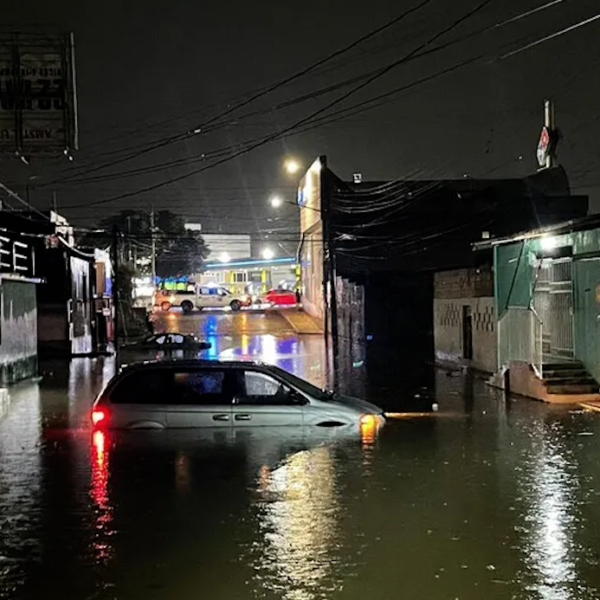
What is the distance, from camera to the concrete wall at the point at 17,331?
26.2 metres

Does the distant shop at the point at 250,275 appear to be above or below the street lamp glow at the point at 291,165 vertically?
below

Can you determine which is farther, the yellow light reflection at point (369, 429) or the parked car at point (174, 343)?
the parked car at point (174, 343)

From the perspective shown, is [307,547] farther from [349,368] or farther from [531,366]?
[349,368]

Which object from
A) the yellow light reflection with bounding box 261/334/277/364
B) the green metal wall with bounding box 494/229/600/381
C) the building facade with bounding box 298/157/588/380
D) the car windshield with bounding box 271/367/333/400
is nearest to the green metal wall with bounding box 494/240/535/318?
the green metal wall with bounding box 494/229/600/381

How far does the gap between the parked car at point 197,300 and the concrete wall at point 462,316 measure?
135 feet

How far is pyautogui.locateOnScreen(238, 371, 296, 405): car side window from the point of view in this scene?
1462 cm

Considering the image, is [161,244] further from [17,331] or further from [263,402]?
[263,402]

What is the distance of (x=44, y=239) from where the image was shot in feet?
139

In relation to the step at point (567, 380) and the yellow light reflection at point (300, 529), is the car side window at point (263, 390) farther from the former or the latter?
the step at point (567, 380)

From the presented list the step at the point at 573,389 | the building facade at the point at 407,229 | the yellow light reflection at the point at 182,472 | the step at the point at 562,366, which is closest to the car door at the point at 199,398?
the yellow light reflection at the point at 182,472

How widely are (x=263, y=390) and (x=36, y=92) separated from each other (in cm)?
760

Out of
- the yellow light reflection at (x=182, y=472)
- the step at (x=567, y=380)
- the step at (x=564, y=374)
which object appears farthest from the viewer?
the step at (x=564, y=374)

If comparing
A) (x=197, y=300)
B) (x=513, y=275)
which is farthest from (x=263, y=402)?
(x=197, y=300)

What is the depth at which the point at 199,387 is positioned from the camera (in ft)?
48.3
